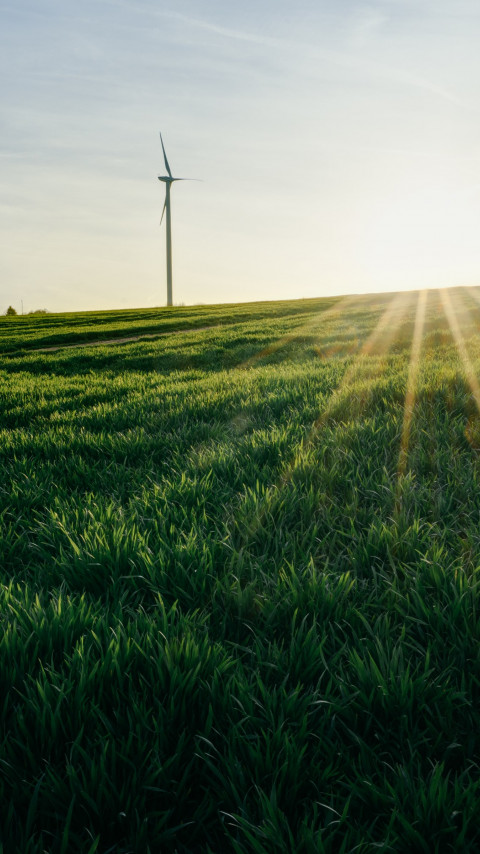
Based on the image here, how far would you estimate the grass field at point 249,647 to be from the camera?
1333 mm

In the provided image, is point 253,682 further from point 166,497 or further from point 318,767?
point 166,497

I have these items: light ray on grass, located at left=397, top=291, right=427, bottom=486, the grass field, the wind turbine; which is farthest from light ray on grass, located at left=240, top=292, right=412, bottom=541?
the wind turbine

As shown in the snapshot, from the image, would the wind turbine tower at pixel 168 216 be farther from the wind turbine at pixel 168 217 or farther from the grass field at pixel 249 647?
the grass field at pixel 249 647

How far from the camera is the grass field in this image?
1333mm

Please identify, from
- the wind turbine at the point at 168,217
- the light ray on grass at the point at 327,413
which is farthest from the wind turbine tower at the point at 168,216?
the light ray on grass at the point at 327,413

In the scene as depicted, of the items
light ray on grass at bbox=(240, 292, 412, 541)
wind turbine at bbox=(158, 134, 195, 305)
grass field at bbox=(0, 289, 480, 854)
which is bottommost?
grass field at bbox=(0, 289, 480, 854)

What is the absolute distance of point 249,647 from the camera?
1.97 m

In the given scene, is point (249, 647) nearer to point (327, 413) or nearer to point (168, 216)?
point (327, 413)

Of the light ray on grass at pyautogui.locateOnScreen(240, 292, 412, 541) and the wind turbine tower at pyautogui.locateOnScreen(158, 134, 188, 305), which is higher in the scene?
the wind turbine tower at pyautogui.locateOnScreen(158, 134, 188, 305)

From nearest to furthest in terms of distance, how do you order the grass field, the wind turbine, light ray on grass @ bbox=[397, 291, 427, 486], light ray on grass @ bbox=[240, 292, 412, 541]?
the grass field → light ray on grass @ bbox=[240, 292, 412, 541] → light ray on grass @ bbox=[397, 291, 427, 486] → the wind turbine

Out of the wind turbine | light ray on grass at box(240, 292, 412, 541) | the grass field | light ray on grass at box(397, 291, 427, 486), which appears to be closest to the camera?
the grass field

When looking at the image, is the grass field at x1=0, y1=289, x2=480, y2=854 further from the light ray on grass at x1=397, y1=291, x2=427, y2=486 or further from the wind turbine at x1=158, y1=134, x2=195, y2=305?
the wind turbine at x1=158, y1=134, x2=195, y2=305

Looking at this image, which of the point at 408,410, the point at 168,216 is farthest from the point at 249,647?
the point at 168,216

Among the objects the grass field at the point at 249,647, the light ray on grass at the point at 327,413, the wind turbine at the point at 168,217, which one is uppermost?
the wind turbine at the point at 168,217
